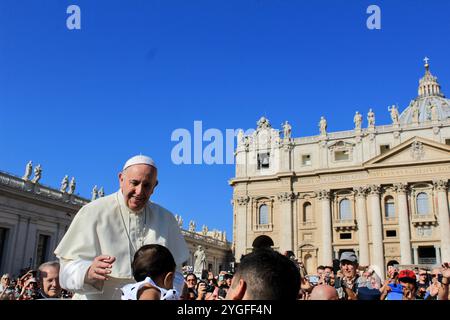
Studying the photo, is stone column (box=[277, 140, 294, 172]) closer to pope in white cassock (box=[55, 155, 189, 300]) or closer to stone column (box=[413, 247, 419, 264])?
stone column (box=[413, 247, 419, 264])

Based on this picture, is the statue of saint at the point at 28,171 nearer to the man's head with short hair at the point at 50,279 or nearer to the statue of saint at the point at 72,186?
the statue of saint at the point at 72,186

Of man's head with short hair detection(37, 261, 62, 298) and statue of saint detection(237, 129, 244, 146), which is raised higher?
statue of saint detection(237, 129, 244, 146)

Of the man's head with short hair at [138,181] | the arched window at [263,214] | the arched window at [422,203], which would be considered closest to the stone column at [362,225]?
the arched window at [422,203]

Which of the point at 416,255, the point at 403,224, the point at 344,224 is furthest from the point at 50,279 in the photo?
the point at 344,224

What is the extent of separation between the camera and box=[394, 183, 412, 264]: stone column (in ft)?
114

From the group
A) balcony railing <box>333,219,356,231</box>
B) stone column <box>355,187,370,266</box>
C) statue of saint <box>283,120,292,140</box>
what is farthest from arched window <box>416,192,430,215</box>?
statue of saint <box>283,120,292,140</box>

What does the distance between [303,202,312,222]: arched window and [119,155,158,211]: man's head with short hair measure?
3777 centimetres

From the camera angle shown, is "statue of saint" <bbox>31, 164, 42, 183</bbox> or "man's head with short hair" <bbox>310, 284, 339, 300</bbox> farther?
"statue of saint" <bbox>31, 164, 42, 183</bbox>

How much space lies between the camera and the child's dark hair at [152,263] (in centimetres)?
268

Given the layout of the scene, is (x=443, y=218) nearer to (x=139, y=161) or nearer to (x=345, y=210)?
(x=345, y=210)

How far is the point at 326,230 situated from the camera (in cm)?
3791
